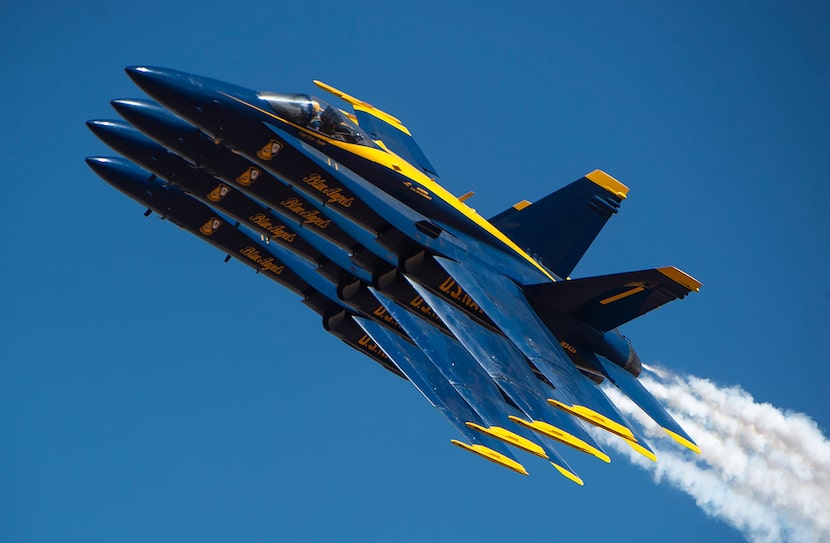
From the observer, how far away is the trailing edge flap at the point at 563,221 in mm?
35938

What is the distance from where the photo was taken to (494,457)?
30.8m

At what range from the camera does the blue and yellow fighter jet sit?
29.6m

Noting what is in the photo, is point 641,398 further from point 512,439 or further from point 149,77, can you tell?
point 149,77

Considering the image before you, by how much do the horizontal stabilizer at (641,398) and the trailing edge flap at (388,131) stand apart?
278 inches

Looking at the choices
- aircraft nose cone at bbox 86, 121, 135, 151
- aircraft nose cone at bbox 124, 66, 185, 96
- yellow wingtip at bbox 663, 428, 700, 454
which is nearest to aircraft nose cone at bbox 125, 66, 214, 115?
aircraft nose cone at bbox 124, 66, 185, 96

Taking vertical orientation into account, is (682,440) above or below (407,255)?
above

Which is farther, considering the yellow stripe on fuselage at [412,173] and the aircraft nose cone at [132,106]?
the yellow stripe on fuselage at [412,173]

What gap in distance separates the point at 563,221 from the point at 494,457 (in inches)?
325

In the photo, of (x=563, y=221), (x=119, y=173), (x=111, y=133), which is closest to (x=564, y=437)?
(x=563, y=221)

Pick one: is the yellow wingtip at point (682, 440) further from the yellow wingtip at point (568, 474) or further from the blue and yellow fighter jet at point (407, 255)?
the yellow wingtip at point (568, 474)

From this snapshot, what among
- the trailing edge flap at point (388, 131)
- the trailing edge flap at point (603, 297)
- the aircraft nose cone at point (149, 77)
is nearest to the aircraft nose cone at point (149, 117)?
the aircraft nose cone at point (149, 77)

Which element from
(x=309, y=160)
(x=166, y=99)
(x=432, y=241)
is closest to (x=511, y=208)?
(x=432, y=241)

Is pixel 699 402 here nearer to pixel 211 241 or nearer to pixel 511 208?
pixel 511 208

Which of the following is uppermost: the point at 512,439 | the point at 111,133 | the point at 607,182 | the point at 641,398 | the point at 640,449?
the point at 607,182
